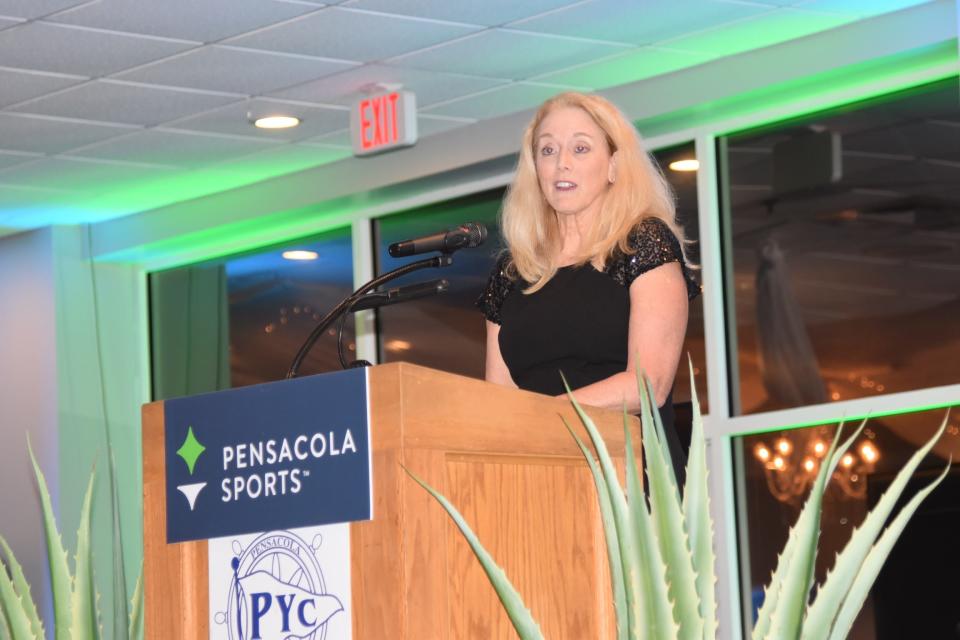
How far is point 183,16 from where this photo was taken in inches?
201

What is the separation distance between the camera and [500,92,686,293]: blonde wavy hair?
100 inches

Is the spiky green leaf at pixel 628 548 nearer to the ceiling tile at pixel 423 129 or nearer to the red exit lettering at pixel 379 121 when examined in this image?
the red exit lettering at pixel 379 121

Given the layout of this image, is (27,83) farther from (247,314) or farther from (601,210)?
(601,210)

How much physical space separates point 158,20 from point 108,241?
9.76 feet

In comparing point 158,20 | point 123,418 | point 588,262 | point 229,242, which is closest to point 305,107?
point 158,20

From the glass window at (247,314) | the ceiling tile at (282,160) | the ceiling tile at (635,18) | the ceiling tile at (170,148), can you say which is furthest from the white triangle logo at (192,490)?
the glass window at (247,314)

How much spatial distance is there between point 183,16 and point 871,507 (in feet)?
9.29

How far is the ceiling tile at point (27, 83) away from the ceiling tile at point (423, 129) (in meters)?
1.21

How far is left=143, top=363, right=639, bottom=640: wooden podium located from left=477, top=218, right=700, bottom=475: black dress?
1.27ft

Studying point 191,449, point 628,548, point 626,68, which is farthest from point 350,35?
point 628,548

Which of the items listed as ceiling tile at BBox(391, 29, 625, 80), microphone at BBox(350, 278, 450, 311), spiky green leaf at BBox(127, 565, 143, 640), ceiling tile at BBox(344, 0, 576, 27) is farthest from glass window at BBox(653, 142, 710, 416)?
spiky green leaf at BBox(127, 565, 143, 640)

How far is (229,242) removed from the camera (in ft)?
25.8

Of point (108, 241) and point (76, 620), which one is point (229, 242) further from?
point (76, 620)

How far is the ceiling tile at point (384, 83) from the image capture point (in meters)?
5.81
